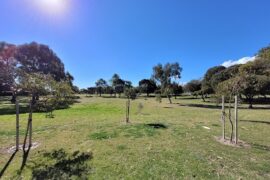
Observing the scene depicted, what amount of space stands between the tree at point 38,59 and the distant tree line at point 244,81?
27539 mm

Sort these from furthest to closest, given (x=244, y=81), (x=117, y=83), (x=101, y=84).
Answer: (x=101, y=84) < (x=117, y=83) < (x=244, y=81)

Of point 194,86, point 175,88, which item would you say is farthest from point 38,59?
point 194,86

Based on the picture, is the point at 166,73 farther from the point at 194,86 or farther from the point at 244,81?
the point at 244,81

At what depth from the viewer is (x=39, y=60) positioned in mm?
34156

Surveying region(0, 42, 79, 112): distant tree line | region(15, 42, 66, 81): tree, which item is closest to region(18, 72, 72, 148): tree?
region(0, 42, 79, 112): distant tree line

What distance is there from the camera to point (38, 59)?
111ft

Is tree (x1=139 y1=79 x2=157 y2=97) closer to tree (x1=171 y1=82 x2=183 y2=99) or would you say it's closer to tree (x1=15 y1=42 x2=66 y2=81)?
tree (x1=171 y1=82 x2=183 y2=99)

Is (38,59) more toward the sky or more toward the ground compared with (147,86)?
more toward the sky

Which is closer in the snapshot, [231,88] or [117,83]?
[231,88]

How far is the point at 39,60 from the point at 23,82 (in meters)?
30.9

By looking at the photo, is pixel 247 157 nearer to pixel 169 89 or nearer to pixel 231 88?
pixel 231 88

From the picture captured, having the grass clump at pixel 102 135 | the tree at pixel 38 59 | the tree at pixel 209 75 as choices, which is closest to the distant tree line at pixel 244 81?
the tree at pixel 209 75

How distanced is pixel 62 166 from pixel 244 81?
282 inches

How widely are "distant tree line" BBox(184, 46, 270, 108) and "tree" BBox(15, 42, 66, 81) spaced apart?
27.5 metres
